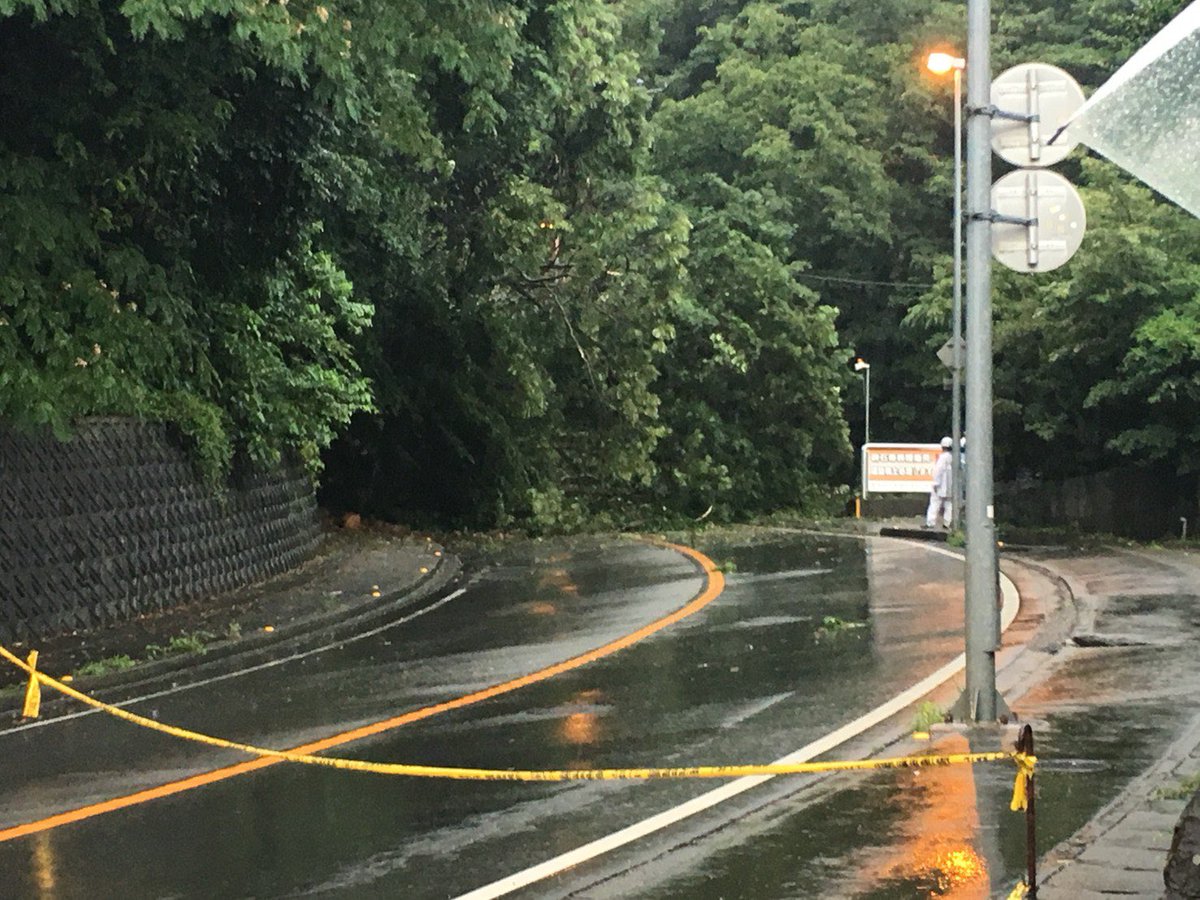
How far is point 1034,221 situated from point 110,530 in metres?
10.1

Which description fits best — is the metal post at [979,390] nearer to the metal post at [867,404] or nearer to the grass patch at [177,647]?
the grass patch at [177,647]

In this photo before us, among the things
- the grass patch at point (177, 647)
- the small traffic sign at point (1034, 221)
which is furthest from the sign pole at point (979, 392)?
the grass patch at point (177, 647)

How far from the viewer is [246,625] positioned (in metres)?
14.9

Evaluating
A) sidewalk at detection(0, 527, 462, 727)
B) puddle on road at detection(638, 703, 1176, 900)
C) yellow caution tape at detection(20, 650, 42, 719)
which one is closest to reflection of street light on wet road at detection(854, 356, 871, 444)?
sidewalk at detection(0, 527, 462, 727)

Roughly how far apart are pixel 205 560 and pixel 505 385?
39.2 feet

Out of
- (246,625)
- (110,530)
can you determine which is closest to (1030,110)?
(246,625)

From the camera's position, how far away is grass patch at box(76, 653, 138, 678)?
12375 mm

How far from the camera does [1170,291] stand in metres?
28.6

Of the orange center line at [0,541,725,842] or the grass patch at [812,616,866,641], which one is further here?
the grass patch at [812,616,866,641]

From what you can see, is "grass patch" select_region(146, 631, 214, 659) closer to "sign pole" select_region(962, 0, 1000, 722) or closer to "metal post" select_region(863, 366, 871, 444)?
"sign pole" select_region(962, 0, 1000, 722)

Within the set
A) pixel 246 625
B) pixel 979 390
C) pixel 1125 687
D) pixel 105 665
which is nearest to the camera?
pixel 979 390

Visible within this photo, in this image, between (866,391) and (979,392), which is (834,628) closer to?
(979,392)

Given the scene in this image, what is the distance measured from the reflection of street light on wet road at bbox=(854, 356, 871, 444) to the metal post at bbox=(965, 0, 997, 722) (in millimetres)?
37769

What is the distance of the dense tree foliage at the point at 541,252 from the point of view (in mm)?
14617
